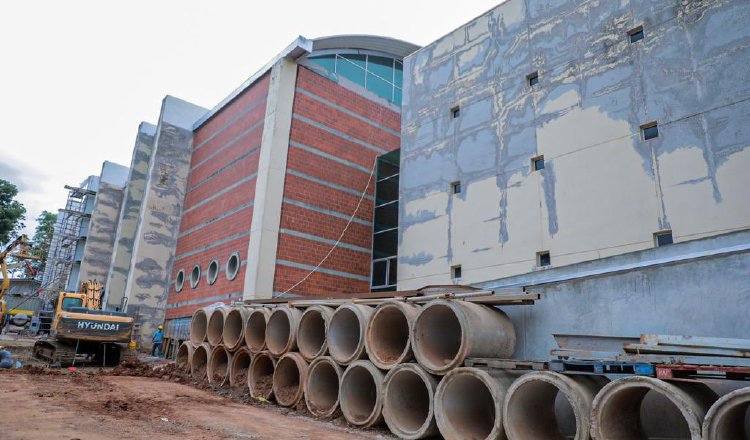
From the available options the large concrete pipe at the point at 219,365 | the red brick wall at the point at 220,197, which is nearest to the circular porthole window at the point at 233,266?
the red brick wall at the point at 220,197

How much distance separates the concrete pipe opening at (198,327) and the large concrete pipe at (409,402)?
6886 mm

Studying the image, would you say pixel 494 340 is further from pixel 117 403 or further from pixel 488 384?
pixel 117 403

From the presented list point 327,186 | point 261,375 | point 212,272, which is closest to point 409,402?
point 261,375

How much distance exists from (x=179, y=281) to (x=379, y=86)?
12873 millimetres

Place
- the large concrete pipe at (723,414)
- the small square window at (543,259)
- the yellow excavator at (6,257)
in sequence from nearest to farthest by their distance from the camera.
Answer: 1. the large concrete pipe at (723,414)
2. the small square window at (543,259)
3. the yellow excavator at (6,257)

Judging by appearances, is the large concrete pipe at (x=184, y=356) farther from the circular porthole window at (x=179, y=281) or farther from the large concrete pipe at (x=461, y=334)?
the circular porthole window at (x=179, y=281)

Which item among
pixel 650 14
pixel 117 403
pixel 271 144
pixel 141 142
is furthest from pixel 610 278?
pixel 141 142

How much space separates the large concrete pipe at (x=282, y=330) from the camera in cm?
1009

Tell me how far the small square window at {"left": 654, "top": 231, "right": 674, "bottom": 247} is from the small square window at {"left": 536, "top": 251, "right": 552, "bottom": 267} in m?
2.39

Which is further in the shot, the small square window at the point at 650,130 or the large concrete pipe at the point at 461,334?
the small square window at the point at 650,130

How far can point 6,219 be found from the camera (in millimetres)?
35188

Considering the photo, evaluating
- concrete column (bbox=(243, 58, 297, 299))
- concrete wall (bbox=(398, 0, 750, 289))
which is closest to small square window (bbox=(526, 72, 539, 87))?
concrete wall (bbox=(398, 0, 750, 289))

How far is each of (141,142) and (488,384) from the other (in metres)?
24.3

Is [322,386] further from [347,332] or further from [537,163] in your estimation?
[537,163]
